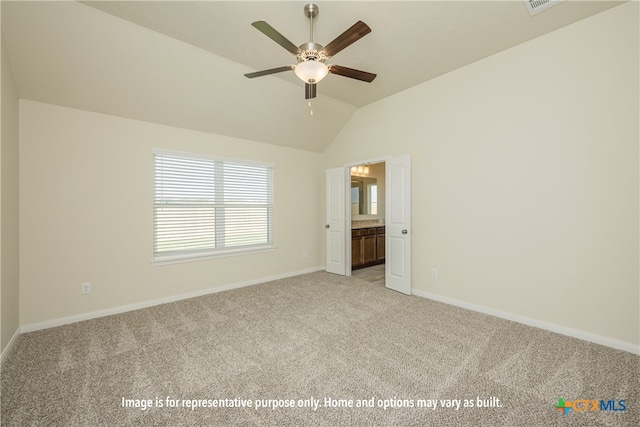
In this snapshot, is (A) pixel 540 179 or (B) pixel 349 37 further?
(A) pixel 540 179

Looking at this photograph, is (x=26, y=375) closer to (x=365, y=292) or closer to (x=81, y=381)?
(x=81, y=381)

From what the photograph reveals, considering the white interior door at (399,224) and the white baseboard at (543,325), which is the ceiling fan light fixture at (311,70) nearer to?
the white interior door at (399,224)

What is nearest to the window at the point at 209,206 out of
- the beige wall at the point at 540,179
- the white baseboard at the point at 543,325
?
the beige wall at the point at 540,179

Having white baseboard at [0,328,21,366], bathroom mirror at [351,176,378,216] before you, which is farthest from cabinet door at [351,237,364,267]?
white baseboard at [0,328,21,366]

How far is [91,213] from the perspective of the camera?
3.14 metres

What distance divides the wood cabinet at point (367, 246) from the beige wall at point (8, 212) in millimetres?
4647

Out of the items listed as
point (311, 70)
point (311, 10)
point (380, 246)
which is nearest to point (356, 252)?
point (380, 246)

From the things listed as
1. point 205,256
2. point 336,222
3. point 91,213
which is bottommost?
point 205,256

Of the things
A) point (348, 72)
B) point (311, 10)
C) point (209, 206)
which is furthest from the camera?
point (209, 206)

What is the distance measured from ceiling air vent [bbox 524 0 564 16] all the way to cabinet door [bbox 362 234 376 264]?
422cm

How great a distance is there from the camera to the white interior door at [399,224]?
395cm

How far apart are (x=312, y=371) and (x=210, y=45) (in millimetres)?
3396

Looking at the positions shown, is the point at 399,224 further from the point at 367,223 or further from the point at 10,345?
the point at 10,345

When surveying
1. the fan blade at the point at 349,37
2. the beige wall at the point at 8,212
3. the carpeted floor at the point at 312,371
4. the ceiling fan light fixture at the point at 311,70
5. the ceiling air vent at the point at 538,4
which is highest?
the ceiling air vent at the point at 538,4
